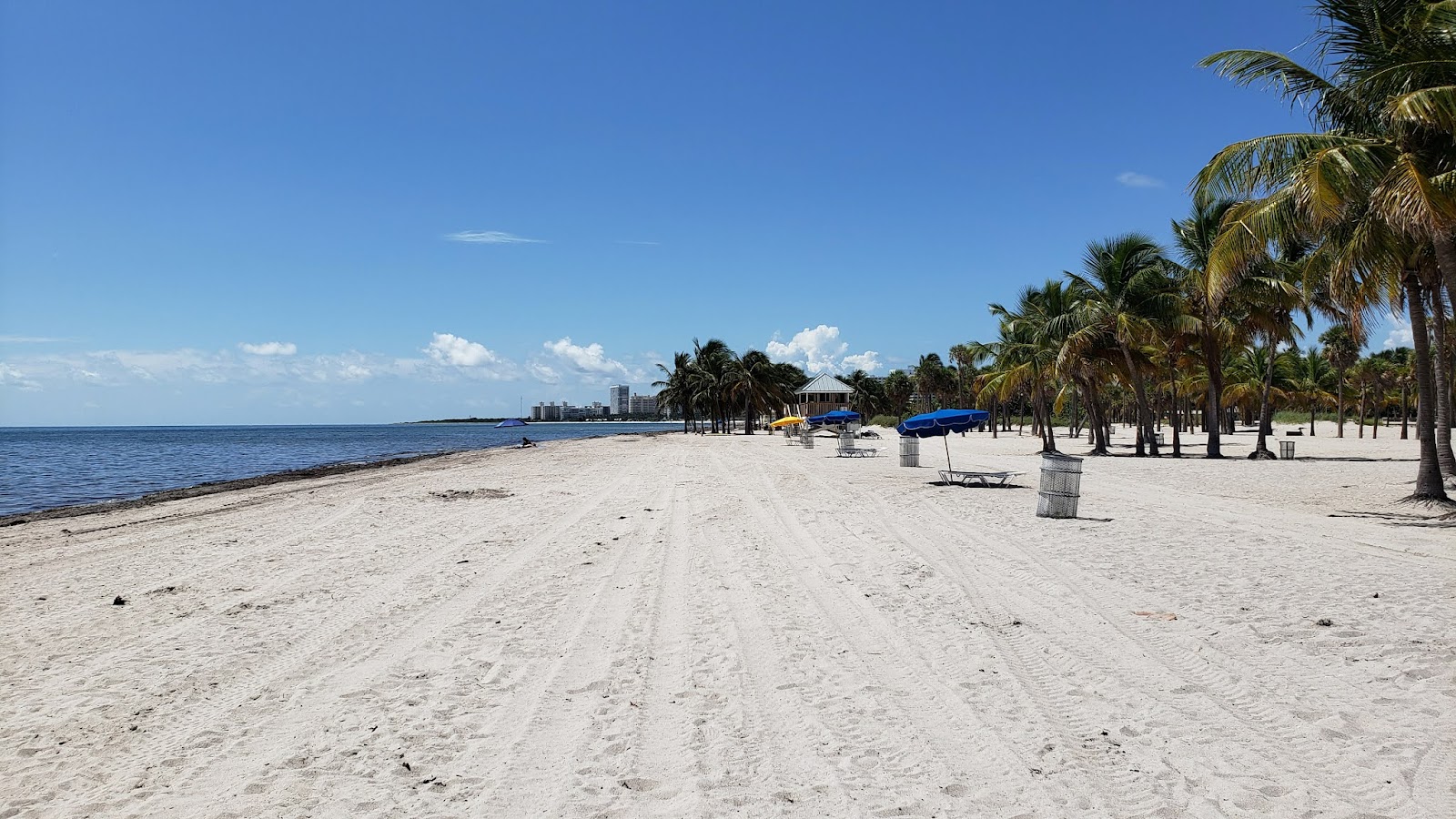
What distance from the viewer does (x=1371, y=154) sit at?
10500 millimetres

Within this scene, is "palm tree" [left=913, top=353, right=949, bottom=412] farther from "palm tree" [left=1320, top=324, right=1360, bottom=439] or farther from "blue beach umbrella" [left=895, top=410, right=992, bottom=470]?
"blue beach umbrella" [left=895, top=410, right=992, bottom=470]

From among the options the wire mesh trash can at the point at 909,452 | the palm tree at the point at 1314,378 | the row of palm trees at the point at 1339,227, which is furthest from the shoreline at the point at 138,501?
the palm tree at the point at 1314,378

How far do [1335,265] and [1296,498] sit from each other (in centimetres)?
463

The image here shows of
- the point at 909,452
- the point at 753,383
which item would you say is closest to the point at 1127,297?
the point at 909,452

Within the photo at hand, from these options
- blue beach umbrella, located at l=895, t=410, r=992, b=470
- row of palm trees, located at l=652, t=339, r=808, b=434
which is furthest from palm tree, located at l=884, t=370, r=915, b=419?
blue beach umbrella, located at l=895, t=410, r=992, b=470

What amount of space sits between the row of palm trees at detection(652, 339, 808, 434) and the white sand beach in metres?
54.5

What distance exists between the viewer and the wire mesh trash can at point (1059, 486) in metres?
11.4

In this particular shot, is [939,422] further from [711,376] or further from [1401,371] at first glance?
[1401,371]

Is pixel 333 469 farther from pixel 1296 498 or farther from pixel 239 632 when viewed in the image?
pixel 1296 498

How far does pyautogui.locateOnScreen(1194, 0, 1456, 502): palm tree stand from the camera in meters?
9.12

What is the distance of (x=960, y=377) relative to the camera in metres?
74.1

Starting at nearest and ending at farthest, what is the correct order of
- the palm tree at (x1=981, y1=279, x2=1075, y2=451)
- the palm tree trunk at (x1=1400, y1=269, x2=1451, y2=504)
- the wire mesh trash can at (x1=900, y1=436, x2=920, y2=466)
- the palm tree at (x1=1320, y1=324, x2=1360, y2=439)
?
the palm tree trunk at (x1=1400, y1=269, x2=1451, y2=504)
the wire mesh trash can at (x1=900, y1=436, x2=920, y2=466)
the palm tree at (x1=981, y1=279, x2=1075, y2=451)
the palm tree at (x1=1320, y1=324, x2=1360, y2=439)

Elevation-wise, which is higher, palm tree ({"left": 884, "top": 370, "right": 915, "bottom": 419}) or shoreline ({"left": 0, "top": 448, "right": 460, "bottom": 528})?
palm tree ({"left": 884, "top": 370, "right": 915, "bottom": 419})

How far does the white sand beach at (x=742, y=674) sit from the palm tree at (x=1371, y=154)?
3958mm
